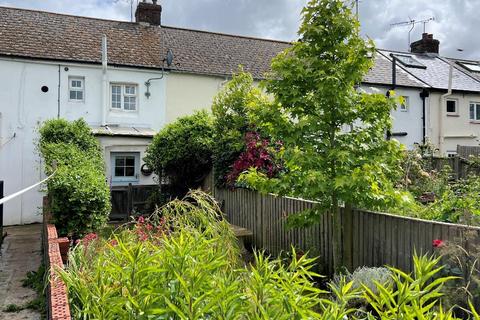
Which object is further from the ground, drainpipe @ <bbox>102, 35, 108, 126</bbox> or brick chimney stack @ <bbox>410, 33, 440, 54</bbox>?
brick chimney stack @ <bbox>410, 33, 440, 54</bbox>

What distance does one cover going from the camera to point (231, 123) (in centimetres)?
1173

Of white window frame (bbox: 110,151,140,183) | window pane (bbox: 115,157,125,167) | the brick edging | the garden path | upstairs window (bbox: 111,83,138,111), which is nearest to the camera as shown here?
the brick edging

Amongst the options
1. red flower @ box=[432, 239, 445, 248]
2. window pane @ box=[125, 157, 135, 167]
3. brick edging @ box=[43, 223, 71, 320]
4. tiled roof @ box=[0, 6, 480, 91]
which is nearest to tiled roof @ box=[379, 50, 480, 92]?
tiled roof @ box=[0, 6, 480, 91]

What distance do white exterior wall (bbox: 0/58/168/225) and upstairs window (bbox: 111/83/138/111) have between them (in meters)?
0.52

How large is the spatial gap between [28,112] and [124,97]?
3.23m

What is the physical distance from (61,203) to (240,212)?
460 cm

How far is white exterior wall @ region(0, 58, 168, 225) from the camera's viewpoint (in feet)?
46.0

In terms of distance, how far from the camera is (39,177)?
14344 millimetres

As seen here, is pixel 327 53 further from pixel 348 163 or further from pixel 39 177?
pixel 39 177

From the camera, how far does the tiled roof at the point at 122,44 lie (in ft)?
49.4

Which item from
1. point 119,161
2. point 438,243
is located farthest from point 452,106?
point 438,243

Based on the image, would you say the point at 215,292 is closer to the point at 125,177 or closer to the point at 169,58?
the point at 125,177

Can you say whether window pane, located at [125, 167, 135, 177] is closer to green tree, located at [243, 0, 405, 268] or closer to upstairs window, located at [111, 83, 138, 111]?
upstairs window, located at [111, 83, 138, 111]

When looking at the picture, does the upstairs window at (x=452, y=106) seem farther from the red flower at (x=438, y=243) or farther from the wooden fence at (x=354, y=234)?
the red flower at (x=438, y=243)
